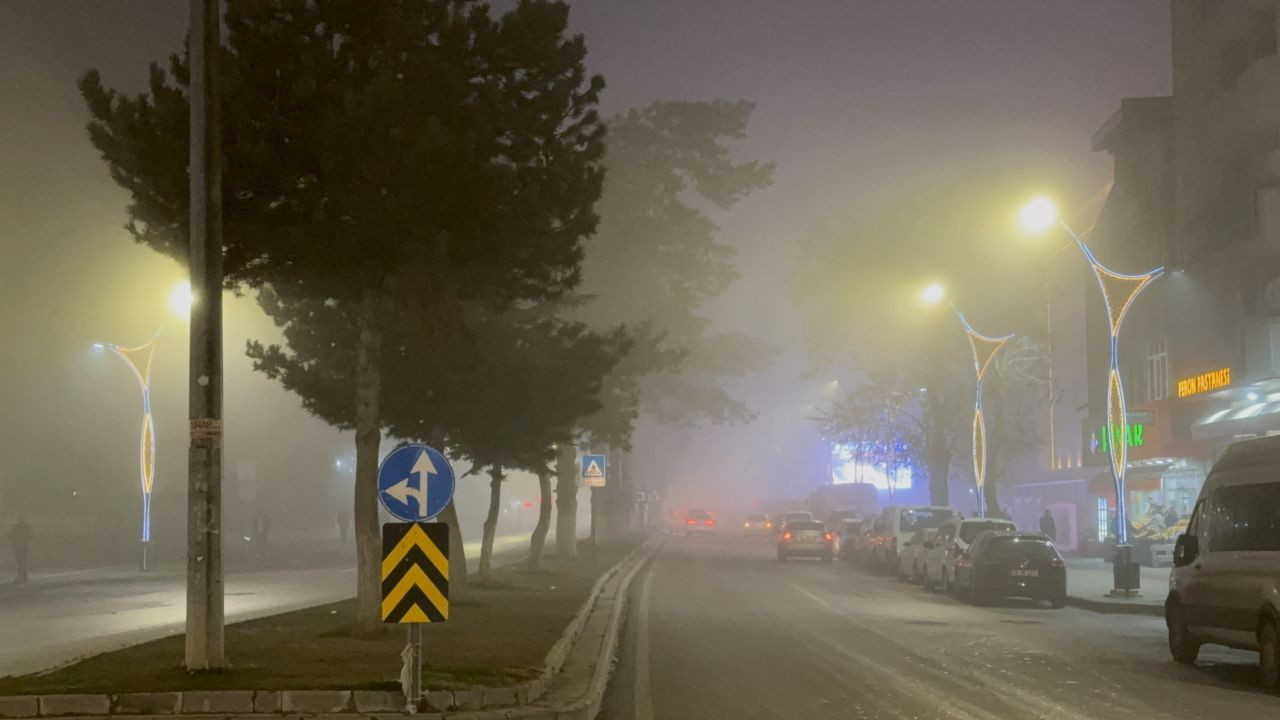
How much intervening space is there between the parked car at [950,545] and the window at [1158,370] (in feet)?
40.0

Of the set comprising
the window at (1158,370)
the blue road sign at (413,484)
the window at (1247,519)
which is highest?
the window at (1158,370)

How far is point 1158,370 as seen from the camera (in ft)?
148

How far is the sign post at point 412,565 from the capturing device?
11328mm

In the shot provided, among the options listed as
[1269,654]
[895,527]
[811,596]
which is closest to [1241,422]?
[811,596]

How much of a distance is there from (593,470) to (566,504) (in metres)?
8.27

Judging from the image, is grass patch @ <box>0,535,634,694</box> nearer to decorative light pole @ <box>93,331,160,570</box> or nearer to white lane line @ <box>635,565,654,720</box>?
white lane line @ <box>635,565,654,720</box>

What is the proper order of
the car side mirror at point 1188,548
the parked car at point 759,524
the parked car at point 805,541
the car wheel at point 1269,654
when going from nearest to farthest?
the car wheel at point 1269,654 → the car side mirror at point 1188,548 → the parked car at point 805,541 → the parked car at point 759,524

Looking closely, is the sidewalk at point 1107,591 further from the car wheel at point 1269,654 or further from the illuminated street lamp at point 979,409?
the car wheel at point 1269,654

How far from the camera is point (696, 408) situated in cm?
6438

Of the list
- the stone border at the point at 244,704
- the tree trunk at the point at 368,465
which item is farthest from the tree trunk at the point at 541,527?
the stone border at the point at 244,704

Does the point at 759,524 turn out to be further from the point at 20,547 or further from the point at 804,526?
the point at 20,547

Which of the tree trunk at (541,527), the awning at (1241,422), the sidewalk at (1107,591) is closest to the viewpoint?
the sidewalk at (1107,591)

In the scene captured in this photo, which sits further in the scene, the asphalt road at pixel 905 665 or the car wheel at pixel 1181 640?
the car wheel at pixel 1181 640

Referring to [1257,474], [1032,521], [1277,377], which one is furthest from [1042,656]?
[1032,521]
